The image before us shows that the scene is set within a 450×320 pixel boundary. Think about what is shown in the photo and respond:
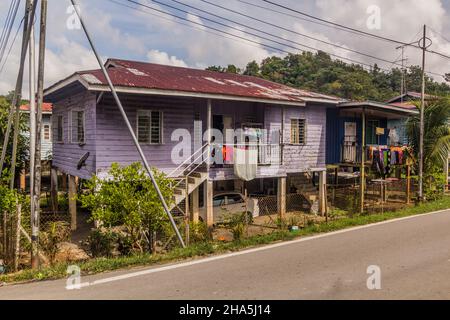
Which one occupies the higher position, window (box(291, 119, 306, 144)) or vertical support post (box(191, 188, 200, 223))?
window (box(291, 119, 306, 144))

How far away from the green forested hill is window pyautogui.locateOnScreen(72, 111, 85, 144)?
138ft

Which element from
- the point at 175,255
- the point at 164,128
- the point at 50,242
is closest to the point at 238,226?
the point at 175,255

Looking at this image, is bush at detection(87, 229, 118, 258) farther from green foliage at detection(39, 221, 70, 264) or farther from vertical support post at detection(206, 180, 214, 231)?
vertical support post at detection(206, 180, 214, 231)

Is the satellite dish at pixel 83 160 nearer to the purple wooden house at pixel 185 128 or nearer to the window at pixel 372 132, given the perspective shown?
the purple wooden house at pixel 185 128

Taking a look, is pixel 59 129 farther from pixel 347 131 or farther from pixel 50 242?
pixel 347 131

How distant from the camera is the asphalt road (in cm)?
607

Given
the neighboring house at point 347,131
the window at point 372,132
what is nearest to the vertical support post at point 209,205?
the neighboring house at point 347,131

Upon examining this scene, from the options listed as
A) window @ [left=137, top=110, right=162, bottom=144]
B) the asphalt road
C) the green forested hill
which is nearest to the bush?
the asphalt road

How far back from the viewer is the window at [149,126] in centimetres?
1363

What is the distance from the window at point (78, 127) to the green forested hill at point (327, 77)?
42.1m
